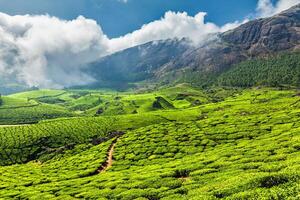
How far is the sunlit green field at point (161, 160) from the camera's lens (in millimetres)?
42938

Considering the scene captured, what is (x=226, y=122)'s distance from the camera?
13125cm

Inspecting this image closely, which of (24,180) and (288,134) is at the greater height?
(288,134)

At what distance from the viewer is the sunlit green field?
4294 cm

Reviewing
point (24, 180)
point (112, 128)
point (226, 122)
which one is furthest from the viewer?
point (112, 128)

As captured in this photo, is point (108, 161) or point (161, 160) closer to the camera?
point (161, 160)

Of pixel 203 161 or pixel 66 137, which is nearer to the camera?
pixel 203 161

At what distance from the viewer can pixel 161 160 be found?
90.9 m

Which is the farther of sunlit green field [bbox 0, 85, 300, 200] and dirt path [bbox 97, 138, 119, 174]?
dirt path [bbox 97, 138, 119, 174]

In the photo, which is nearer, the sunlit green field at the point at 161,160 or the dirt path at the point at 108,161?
the sunlit green field at the point at 161,160

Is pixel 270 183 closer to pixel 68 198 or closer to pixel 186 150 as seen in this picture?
pixel 68 198

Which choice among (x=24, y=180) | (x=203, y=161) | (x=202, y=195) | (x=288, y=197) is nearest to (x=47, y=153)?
(x=24, y=180)

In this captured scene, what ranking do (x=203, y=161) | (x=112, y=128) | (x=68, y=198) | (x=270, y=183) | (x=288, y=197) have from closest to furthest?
(x=288, y=197), (x=270, y=183), (x=68, y=198), (x=203, y=161), (x=112, y=128)

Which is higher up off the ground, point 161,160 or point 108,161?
point 161,160

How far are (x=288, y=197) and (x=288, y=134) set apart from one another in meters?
56.6
